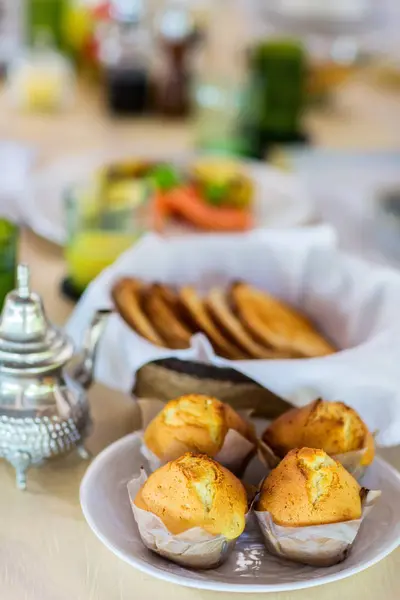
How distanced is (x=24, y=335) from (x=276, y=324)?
28 centimetres

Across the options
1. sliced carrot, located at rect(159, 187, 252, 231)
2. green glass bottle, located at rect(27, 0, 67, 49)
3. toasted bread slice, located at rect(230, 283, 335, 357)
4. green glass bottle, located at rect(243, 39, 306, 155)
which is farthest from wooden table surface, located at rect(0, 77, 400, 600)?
green glass bottle, located at rect(27, 0, 67, 49)

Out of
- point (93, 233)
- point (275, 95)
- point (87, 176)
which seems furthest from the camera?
point (275, 95)

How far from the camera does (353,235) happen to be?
1413mm

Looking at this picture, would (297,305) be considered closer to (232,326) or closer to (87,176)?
(232,326)

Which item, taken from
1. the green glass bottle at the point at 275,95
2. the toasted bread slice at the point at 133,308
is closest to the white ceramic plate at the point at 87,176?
the green glass bottle at the point at 275,95

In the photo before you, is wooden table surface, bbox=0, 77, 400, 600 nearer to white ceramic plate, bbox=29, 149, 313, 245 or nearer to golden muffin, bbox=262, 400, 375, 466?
golden muffin, bbox=262, 400, 375, 466

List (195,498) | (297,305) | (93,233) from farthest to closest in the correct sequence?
(93,233)
(297,305)
(195,498)

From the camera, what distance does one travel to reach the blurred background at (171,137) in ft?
4.10

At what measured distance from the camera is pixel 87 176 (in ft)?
4.93

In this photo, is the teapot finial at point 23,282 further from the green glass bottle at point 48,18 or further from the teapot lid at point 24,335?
the green glass bottle at point 48,18

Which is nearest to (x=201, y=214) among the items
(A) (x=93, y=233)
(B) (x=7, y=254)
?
(A) (x=93, y=233)

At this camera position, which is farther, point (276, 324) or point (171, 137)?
point (171, 137)

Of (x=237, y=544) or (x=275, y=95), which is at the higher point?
(x=275, y=95)

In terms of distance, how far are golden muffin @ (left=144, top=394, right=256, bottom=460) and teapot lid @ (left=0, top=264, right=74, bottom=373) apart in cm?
10
